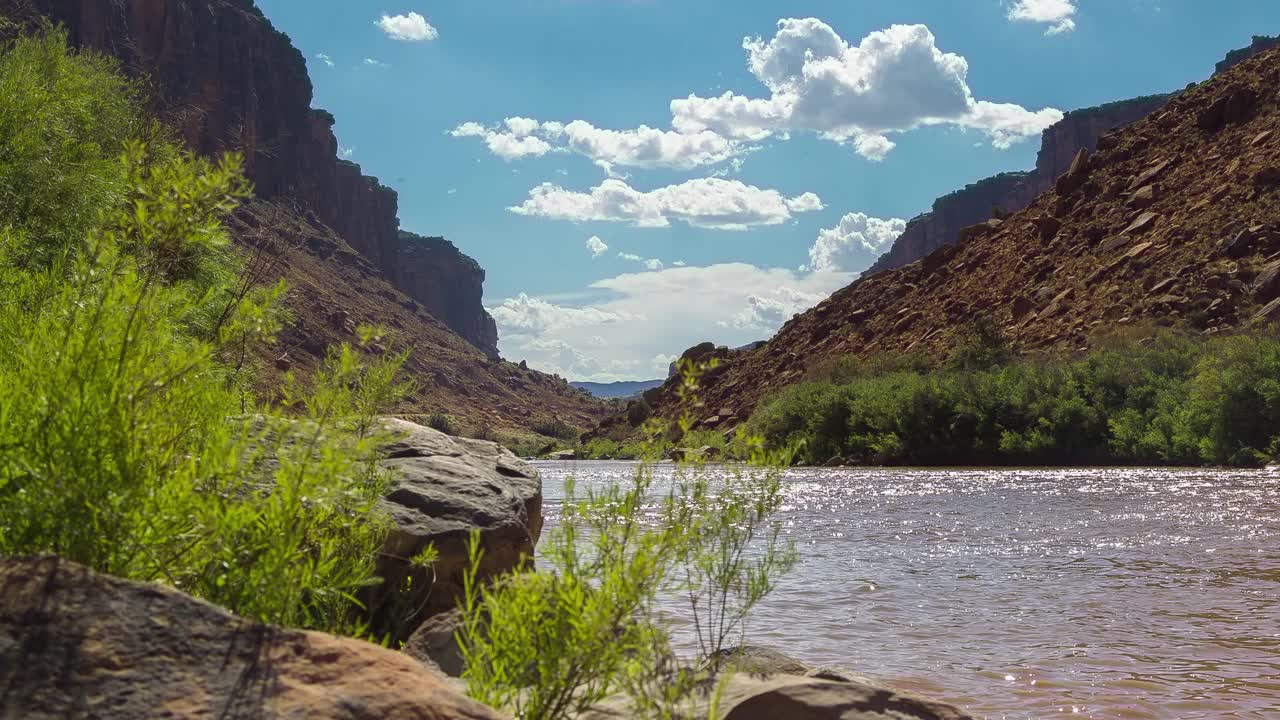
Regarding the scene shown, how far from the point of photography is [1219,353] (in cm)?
3547

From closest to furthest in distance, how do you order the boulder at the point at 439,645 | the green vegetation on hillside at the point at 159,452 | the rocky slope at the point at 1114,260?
the green vegetation on hillside at the point at 159,452 → the boulder at the point at 439,645 → the rocky slope at the point at 1114,260

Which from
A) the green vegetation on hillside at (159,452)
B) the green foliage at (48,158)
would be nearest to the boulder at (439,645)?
the green vegetation on hillside at (159,452)

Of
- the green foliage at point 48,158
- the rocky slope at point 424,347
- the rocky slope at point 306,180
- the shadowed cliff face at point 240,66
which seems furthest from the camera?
the shadowed cliff face at point 240,66

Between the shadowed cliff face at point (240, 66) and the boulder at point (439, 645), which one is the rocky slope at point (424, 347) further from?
the boulder at point (439, 645)

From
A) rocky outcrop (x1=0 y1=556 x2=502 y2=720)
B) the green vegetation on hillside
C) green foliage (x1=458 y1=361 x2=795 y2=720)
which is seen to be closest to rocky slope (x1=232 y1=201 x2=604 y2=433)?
the green vegetation on hillside

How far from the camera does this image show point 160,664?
2.74 meters

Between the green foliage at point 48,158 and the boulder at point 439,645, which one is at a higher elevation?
the green foliage at point 48,158

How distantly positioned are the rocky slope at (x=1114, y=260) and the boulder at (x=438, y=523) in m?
38.5

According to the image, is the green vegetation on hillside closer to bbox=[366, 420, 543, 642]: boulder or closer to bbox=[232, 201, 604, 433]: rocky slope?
bbox=[366, 420, 543, 642]: boulder

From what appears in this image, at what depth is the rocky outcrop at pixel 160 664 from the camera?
2574mm

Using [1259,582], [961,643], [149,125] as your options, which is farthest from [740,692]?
[149,125]

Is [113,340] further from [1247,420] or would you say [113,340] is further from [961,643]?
[1247,420]

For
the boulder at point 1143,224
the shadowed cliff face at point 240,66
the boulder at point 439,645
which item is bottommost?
the boulder at point 439,645

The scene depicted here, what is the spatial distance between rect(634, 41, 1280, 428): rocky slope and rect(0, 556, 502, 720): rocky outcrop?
4247cm
